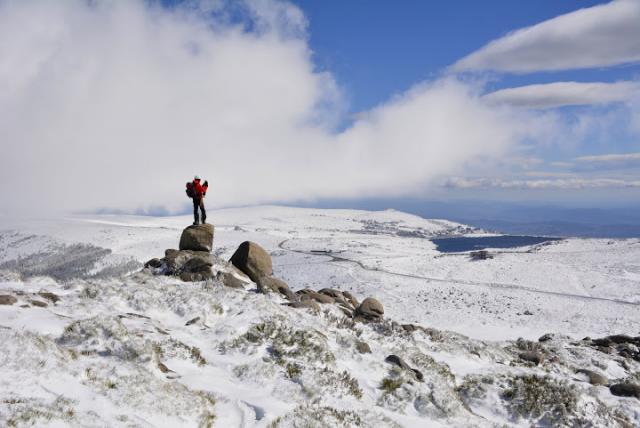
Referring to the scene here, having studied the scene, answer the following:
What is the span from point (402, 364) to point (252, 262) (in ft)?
51.6

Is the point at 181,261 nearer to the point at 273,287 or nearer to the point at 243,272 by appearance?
the point at 243,272

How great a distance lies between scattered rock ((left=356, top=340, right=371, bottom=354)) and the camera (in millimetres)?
18516

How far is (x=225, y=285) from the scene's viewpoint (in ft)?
83.1

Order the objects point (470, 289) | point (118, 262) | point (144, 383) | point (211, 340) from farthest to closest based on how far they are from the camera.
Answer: point (118, 262) → point (470, 289) → point (211, 340) → point (144, 383)

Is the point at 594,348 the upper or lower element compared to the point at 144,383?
lower

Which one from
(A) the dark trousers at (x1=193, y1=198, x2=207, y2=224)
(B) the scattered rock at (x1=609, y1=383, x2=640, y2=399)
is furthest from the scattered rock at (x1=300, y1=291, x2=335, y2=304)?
(B) the scattered rock at (x1=609, y1=383, x2=640, y2=399)

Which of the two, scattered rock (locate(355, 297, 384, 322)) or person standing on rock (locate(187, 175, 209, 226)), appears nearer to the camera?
scattered rock (locate(355, 297, 384, 322))

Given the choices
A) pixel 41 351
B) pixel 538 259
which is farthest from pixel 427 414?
pixel 538 259

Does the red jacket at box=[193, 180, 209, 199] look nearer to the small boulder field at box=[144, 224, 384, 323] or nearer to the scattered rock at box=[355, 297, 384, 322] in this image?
the small boulder field at box=[144, 224, 384, 323]

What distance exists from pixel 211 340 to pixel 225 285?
8.10 metres

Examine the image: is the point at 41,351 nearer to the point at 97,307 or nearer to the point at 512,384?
the point at 97,307

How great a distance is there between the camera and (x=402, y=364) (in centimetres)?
1759


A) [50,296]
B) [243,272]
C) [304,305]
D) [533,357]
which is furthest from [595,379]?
[50,296]

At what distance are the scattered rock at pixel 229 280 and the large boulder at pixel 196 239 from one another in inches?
210
